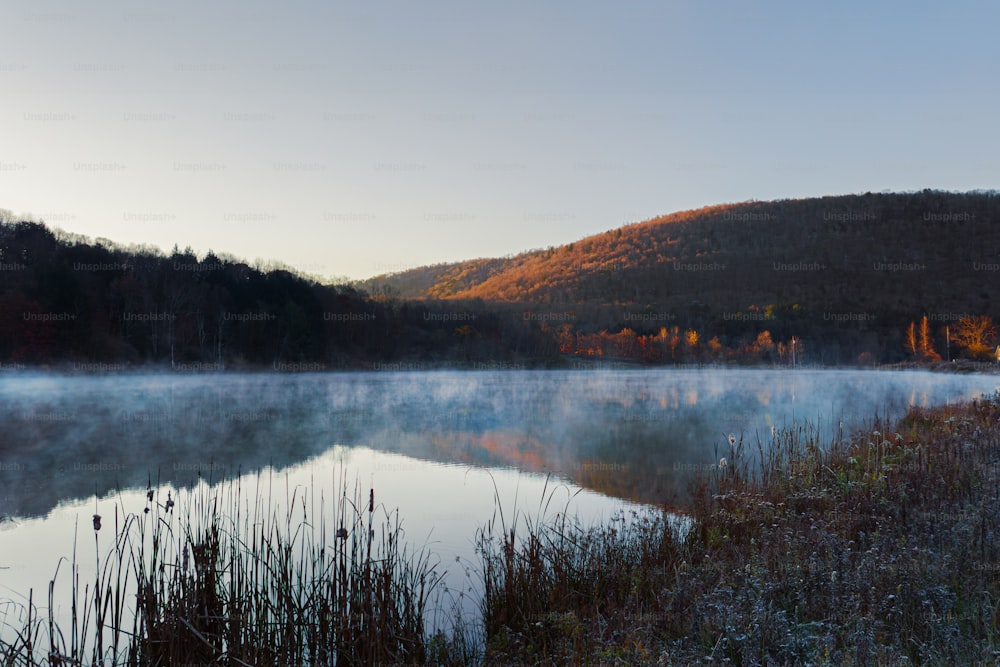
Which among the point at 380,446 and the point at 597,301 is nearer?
the point at 380,446

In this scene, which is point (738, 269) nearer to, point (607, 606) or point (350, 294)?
point (350, 294)

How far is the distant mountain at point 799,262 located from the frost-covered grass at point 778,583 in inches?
2197

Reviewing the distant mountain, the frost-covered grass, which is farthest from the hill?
the frost-covered grass

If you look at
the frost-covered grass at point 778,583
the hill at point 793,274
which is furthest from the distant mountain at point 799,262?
the frost-covered grass at point 778,583

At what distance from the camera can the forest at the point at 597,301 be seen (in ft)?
115

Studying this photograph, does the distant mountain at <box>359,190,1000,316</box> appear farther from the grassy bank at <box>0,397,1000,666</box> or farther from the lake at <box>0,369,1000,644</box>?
the grassy bank at <box>0,397,1000,666</box>

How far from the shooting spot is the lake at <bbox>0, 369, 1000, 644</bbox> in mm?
7449

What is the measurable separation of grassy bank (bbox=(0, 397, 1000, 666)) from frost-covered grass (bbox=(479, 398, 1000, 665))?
0.02m

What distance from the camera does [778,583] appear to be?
13.5ft

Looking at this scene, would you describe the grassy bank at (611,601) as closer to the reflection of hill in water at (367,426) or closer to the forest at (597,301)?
the reflection of hill in water at (367,426)

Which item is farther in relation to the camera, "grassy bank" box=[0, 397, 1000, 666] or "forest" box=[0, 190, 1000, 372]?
"forest" box=[0, 190, 1000, 372]

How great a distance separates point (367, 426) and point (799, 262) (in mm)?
83409

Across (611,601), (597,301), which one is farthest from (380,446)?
(597,301)

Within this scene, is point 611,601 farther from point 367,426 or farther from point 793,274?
point 793,274
